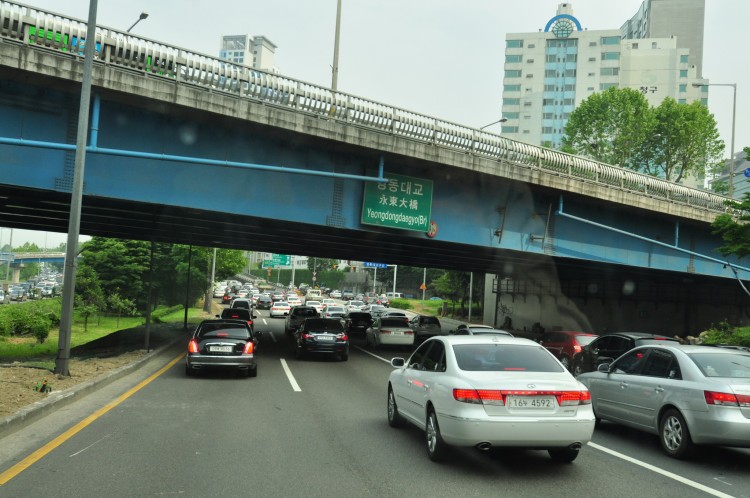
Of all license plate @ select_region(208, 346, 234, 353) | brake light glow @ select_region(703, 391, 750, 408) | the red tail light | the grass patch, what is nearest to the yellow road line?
the red tail light

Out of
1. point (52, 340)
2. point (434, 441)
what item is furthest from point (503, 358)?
point (52, 340)

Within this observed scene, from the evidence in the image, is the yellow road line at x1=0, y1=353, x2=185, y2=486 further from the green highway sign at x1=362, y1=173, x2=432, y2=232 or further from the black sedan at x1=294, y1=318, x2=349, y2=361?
the green highway sign at x1=362, y1=173, x2=432, y2=232

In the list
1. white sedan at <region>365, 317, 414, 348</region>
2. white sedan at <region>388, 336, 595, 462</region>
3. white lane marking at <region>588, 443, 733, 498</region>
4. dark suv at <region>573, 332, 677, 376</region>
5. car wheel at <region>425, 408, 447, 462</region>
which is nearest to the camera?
white lane marking at <region>588, 443, 733, 498</region>

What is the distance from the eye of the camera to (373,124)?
1923 centimetres

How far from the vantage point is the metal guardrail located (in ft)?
48.1

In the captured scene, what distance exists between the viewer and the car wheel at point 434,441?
23.4 ft

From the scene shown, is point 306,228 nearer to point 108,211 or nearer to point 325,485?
point 108,211

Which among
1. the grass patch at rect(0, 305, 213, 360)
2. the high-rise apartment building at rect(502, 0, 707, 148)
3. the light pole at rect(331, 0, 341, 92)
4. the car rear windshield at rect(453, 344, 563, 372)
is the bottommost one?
the grass patch at rect(0, 305, 213, 360)

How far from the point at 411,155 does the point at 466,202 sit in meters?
3.56

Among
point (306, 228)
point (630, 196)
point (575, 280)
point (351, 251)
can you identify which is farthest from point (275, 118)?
point (575, 280)

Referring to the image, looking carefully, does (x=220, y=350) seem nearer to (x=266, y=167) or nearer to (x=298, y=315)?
(x=266, y=167)

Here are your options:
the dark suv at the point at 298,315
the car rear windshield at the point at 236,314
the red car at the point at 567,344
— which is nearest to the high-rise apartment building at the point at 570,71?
the dark suv at the point at 298,315

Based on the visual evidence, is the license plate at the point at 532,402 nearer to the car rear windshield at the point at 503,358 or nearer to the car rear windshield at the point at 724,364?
the car rear windshield at the point at 503,358

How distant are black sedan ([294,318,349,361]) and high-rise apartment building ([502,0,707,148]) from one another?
96380mm
